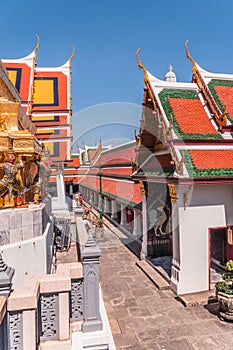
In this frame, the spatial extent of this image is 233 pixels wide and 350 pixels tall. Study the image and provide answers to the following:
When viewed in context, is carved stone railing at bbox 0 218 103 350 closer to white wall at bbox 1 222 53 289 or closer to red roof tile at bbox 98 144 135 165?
white wall at bbox 1 222 53 289

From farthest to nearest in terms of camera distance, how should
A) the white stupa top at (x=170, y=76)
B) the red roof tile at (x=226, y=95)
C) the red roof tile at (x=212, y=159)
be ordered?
1. the white stupa top at (x=170, y=76)
2. the red roof tile at (x=226, y=95)
3. the red roof tile at (x=212, y=159)

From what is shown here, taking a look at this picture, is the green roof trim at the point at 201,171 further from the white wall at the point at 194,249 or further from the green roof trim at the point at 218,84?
the green roof trim at the point at 218,84

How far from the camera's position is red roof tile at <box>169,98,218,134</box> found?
32.8ft

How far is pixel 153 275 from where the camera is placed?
10.9m

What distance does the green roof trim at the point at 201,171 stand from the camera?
882 centimetres

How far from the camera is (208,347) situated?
6566 mm

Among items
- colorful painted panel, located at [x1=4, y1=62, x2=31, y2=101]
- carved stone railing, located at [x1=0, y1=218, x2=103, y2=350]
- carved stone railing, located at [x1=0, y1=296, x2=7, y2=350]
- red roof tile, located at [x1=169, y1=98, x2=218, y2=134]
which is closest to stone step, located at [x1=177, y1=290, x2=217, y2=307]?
carved stone railing, located at [x1=0, y1=218, x2=103, y2=350]

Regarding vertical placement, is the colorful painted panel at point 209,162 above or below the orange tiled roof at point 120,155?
below

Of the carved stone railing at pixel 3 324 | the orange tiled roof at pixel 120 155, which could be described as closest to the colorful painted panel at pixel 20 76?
the orange tiled roof at pixel 120 155

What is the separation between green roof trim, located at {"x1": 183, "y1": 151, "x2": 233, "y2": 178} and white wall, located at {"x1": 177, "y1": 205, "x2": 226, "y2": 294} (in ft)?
3.94

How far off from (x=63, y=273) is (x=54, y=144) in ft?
58.1

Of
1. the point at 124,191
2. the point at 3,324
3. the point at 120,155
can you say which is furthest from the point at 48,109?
the point at 3,324

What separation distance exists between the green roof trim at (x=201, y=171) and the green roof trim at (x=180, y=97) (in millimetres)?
798

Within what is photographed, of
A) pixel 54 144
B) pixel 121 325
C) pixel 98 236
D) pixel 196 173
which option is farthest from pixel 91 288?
pixel 54 144
